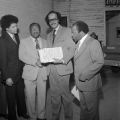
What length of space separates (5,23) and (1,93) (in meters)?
1.11

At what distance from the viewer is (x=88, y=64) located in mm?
2625

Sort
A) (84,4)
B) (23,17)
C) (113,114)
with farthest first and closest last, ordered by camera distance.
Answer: (84,4) < (23,17) < (113,114)

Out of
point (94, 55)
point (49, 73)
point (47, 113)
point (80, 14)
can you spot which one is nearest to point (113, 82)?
point (80, 14)

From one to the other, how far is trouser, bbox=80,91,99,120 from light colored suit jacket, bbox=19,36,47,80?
2.58ft

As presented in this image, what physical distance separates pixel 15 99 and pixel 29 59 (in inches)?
28.5

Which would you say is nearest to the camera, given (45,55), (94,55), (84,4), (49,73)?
(94,55)

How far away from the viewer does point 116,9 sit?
6062 millimetres

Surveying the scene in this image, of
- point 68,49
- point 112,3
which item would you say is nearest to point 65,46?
point 68,49

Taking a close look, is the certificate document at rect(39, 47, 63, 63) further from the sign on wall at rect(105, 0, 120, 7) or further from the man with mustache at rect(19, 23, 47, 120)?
the sign on wall at rect(105, 0, 120, 7)

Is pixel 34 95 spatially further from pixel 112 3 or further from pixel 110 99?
pixel 112 3

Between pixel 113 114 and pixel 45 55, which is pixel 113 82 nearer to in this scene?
pixel 113 114

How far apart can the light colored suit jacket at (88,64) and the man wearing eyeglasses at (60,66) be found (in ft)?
1.17

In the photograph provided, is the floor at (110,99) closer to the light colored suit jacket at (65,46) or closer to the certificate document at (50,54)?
the light colored suit jacket at (65,46)

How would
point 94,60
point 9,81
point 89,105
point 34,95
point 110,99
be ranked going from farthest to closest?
point 110,99, point 34,95, point 9,81, point 89,105, point 94,60
